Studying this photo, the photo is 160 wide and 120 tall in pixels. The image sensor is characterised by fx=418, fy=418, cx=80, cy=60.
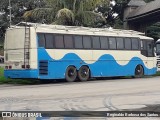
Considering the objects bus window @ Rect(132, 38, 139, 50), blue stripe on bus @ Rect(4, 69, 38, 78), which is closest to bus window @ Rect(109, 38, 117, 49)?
bus window @ Rect(132, 38, 139, 50)

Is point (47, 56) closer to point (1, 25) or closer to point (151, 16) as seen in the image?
point (151, 16)

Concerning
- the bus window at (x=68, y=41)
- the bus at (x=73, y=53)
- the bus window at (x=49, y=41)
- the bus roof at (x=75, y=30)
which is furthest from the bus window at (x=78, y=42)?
the bus window at (x=49, y=41)

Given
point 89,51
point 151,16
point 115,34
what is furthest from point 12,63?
point 151,16

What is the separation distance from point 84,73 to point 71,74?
3.47ft

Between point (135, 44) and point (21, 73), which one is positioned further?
point (135, 44)

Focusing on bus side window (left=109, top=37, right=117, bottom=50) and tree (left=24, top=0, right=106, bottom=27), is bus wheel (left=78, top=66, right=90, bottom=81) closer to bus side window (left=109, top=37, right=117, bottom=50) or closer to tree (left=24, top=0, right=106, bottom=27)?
bus side window (left=109, top=37, right=117, bottom=50)

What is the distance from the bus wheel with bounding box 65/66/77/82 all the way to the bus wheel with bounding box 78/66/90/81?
0.40m

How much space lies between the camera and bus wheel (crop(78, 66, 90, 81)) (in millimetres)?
23219

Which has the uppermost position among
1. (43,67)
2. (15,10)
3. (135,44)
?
(15,10)

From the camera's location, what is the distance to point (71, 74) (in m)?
22.7

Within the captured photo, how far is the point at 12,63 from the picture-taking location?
21.2 meters

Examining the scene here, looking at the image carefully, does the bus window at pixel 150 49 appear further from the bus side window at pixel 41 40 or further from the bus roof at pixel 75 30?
the bus side window at pixel 41 40

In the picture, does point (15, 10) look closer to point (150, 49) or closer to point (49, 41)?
point (150, 49)

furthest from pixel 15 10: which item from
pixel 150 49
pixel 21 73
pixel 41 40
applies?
pixel 21 73
